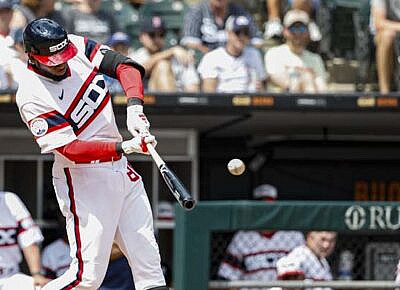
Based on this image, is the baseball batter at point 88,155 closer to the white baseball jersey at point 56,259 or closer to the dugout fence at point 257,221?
the dugout fence at point 257,221

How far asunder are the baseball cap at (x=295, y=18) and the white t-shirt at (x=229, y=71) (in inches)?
22.4

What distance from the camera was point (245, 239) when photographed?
336 inches

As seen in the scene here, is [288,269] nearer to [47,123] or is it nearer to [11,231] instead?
[11,231]

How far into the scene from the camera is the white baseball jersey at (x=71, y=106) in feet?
17.2

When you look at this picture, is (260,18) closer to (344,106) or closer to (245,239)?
(344,106)

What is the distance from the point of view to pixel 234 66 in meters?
9.02

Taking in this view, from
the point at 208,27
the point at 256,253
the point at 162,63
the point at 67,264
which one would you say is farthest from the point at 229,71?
the point at 67,264

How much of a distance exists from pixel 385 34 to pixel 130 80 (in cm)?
423

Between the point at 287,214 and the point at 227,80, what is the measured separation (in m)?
3.10

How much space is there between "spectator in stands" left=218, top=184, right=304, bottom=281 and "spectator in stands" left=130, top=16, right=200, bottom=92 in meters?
1.36

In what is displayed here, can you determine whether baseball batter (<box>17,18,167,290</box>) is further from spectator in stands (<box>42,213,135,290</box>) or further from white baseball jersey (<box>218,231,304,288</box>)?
white baseball jersey (<box>218,231,304,288</box>)

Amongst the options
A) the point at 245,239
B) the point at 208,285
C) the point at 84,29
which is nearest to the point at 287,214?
the point at 208,285

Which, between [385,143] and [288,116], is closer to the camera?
[288,116]

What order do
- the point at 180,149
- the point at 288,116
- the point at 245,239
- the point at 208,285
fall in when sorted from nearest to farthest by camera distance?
the point at 208,285 → the point at 245,239 → the point at 288,116 → the point at 180,149
